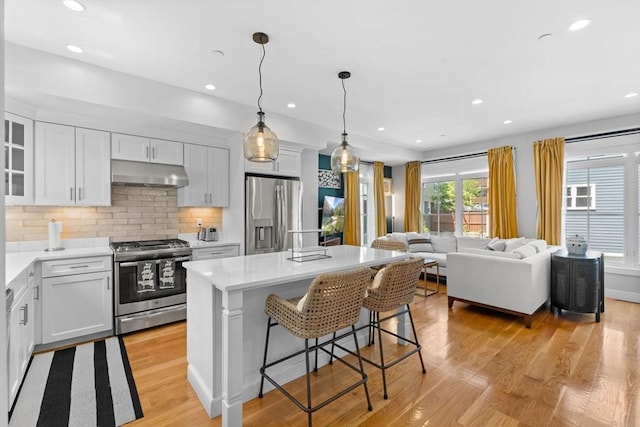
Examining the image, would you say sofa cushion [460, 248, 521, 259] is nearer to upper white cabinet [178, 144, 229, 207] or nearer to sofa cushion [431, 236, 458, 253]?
sofa cushion [431, 236, 458, 253]

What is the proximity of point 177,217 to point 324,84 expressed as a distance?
8.79 feet

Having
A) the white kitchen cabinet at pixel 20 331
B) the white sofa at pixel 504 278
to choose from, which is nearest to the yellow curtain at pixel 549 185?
the white sofa at pixel 504 278

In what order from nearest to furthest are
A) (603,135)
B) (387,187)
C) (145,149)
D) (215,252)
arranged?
1. (145,149)
2. (215,252)
3. (603,135)
4. (387,187)

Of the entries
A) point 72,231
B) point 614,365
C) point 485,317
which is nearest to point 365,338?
point 485,317

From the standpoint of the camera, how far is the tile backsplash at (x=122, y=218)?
3.21 meters

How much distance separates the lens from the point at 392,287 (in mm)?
2303

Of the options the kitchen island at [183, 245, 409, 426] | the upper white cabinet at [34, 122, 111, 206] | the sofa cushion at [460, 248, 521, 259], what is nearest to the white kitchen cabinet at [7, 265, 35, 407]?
the upper white cabinet at [34, 122, 111, 206]

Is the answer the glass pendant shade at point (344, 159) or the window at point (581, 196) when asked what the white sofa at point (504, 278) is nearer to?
the window at point (581, 196)

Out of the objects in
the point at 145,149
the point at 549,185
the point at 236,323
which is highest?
the point at 145,149

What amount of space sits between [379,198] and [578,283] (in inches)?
152

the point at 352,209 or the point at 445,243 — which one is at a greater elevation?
the point at 352,209

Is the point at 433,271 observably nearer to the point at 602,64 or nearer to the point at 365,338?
the point at 365,338

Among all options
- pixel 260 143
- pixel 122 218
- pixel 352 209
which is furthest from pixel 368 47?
A: pixel 352 209

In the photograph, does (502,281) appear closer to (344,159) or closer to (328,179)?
(344,159)
